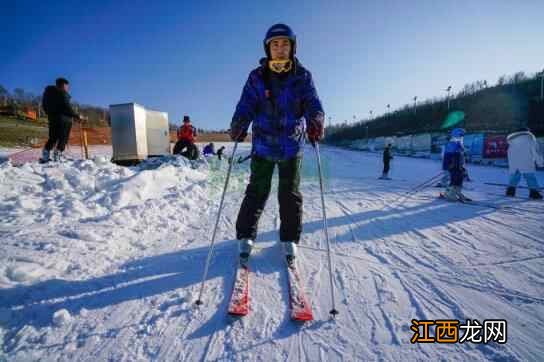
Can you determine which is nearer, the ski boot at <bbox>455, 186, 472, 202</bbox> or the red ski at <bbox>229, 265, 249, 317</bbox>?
the red ski at <bbox>229, 265, 249, 317</bbox>

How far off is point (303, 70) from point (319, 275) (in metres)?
1.98

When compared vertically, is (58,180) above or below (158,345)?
above

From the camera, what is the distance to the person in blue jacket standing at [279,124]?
7.36ft

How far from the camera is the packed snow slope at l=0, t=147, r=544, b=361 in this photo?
54.0 inches

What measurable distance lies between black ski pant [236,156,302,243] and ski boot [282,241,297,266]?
0.05 meters

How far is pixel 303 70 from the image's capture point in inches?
90.7

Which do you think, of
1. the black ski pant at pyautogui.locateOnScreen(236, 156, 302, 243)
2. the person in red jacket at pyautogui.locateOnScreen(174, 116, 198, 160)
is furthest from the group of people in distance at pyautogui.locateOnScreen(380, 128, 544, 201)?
the person in red jacket at pyautogui.locateOnScreen(174, 116, 198, 160)

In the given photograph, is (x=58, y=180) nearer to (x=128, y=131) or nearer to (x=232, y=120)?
(x=232, y=120)

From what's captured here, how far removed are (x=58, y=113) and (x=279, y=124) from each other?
246 inches

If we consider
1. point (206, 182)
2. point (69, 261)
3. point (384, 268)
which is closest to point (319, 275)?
point (384, 268)

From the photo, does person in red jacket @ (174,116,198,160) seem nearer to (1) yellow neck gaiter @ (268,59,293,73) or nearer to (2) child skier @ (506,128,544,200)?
(1) yellow neck gaiter @ (268,59,293,73)

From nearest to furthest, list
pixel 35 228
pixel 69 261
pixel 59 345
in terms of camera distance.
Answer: pixel 59 345
pixel 69 261
pixel 35 228

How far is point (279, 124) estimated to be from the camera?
2.27 metres

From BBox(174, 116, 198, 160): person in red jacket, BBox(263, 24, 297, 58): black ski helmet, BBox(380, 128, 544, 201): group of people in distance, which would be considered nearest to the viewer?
BBox(263, 24, 297, 58): black ski helmet
